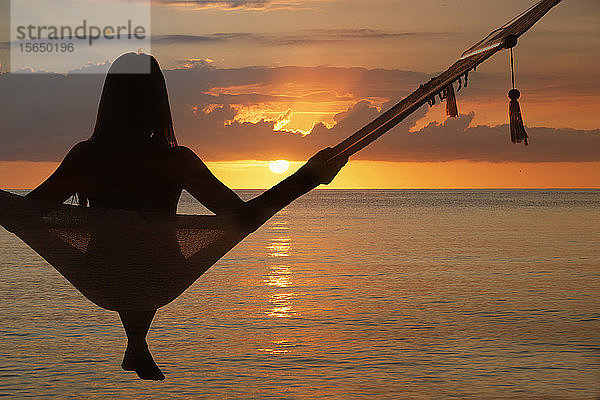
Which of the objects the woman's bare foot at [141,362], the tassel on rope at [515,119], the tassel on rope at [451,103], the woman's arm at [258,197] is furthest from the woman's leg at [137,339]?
the tassel on rope at [515,119]

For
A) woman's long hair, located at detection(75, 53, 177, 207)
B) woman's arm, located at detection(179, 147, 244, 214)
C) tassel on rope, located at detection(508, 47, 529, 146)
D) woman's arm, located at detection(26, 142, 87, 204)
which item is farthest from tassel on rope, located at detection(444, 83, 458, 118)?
woman's arm, located at detection(26, 142, 87, 204)

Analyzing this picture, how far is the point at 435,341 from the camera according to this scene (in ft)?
58.2

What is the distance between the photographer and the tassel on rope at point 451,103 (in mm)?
4440

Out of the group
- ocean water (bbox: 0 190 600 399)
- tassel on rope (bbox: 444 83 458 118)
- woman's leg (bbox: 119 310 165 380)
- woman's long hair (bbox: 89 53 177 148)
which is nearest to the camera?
woman's long hair (bbox: 89 53 177 148)

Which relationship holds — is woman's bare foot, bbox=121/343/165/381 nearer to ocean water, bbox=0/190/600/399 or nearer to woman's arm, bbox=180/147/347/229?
woman's arm, bbox=180/147/347/229

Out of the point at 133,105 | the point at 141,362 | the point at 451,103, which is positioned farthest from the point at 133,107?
the point at 451,103

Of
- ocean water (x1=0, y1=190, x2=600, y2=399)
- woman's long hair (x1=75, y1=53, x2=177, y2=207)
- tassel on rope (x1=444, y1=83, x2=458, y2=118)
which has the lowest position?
ocean water (x1=0, y1=190, x2=600, y2=399)

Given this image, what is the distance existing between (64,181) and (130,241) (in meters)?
0.39

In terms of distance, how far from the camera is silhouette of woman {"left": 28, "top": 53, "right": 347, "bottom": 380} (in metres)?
3.66

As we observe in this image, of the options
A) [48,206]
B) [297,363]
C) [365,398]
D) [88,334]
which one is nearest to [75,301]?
[88,334]

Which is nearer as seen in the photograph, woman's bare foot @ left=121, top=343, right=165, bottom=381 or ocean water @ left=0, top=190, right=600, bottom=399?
woman's bare foot @ left=121, top=343, right=165, bottom=381

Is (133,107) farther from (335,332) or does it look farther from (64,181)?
(335,332)

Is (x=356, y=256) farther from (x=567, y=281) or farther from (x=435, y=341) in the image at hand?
(x=435, y=341)

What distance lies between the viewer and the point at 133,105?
3.65 m
